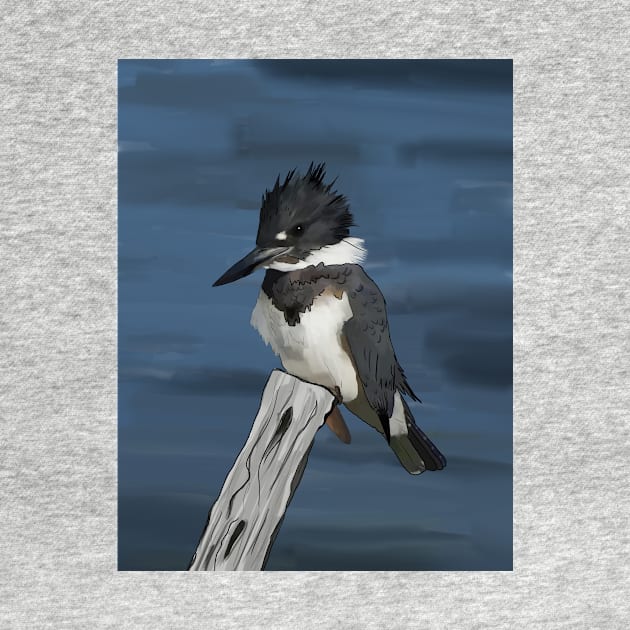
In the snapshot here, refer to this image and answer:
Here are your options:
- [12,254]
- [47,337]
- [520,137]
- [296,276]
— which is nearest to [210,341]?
[296,276]

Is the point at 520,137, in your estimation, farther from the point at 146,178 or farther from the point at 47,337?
the point at 47,337

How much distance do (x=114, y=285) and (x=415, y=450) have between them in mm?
663

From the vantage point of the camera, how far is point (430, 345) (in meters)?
1.51

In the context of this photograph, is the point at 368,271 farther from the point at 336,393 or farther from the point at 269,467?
the point at 269,467

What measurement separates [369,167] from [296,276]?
0.25 meters

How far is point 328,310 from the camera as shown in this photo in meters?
1.48

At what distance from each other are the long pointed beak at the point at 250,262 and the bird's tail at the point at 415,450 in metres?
0.37

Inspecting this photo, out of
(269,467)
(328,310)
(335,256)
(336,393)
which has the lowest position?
(269,467)

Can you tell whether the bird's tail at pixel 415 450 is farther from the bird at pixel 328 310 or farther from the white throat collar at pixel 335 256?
the white throat collar at pixel 335 256

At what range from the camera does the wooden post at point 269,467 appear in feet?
4.77

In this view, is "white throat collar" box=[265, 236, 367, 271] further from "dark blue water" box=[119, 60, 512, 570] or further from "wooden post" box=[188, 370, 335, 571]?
"wooden post" box=[188, 370, 335, 571]

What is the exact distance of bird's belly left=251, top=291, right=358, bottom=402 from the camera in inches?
57.9

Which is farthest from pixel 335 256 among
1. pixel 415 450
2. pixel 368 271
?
pixel 415 450

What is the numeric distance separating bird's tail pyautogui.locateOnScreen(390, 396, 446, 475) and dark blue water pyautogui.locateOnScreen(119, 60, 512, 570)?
0.02m
